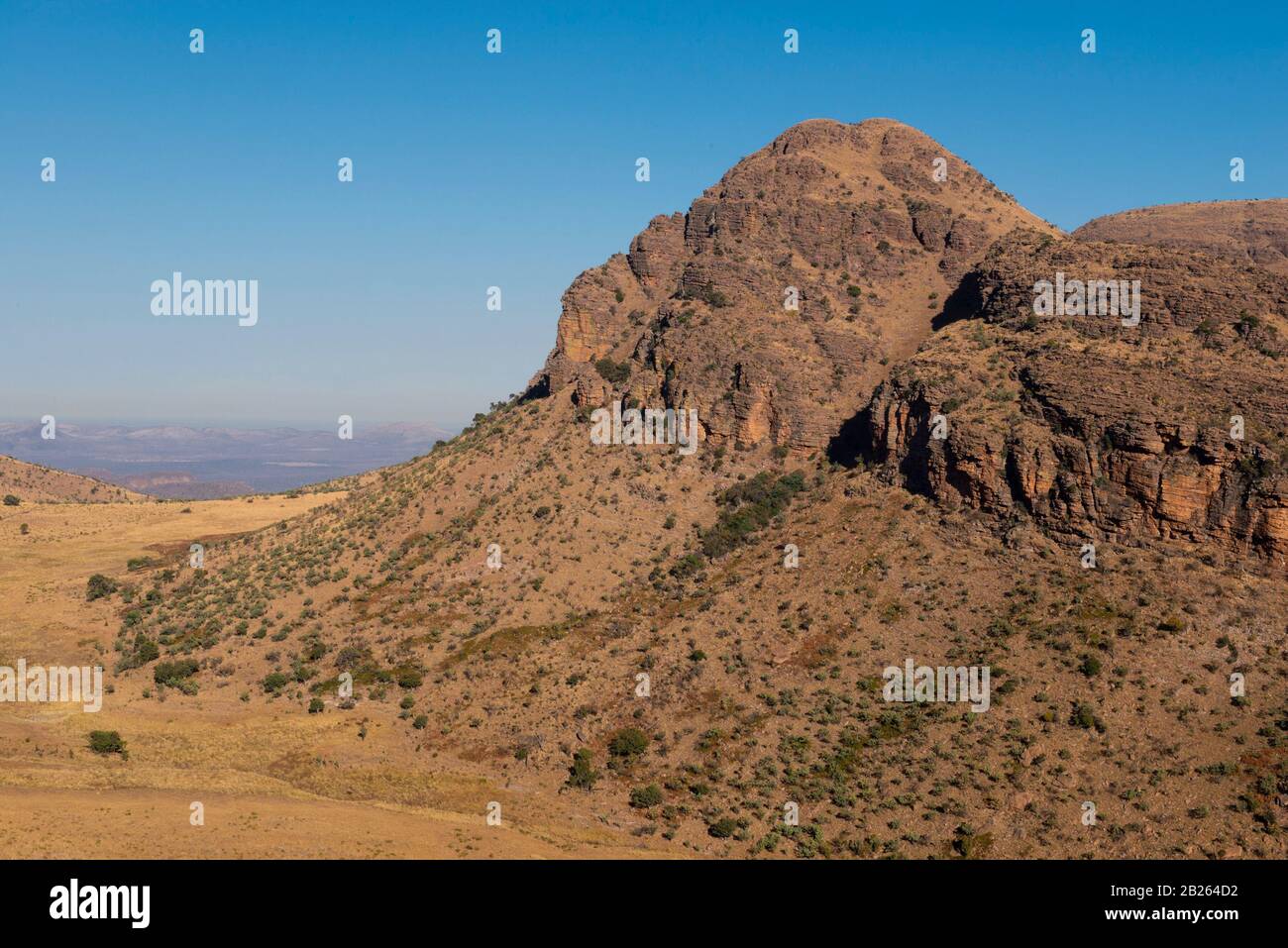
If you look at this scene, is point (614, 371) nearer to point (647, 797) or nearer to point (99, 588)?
point (647, 797)

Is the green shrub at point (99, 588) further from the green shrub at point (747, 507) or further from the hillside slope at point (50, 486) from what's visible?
the hillside slope at point (50, 486)

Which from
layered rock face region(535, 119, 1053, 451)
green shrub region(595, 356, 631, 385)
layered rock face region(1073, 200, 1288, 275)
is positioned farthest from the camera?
layered rock face region(1073, 200, 1288, 275)

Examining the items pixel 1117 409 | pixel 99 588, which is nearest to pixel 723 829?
pixel 1117 409

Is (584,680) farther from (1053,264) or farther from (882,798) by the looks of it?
(1053,264)

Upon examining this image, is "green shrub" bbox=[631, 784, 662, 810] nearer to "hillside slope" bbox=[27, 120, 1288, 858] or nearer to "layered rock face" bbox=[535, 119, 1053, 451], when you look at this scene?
"hillside slope" bbox=[27, 120, 1288, 858]

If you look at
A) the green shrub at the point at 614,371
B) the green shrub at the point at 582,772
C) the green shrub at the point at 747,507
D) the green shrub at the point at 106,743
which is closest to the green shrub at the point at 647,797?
the green shrub at the point at 582,772

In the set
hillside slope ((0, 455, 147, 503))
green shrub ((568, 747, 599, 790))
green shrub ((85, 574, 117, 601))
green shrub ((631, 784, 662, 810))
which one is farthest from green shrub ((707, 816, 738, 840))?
hillside slope ((0, 455, 147, 503))
